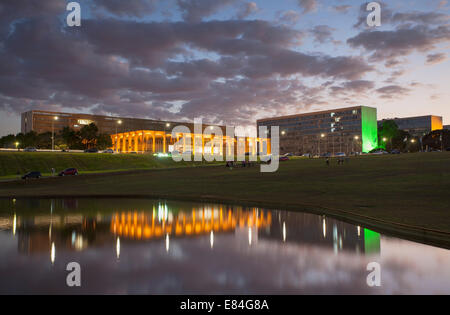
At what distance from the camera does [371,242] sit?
13.8 m

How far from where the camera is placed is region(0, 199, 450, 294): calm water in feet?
30.3

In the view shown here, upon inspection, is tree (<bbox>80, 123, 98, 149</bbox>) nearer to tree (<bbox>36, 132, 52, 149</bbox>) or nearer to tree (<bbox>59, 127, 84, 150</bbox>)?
tree (<bbox>59, 127, 84, 150</bbox>)

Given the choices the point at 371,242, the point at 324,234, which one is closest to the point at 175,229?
the point at 324,234

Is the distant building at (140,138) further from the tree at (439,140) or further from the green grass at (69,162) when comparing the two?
the tree at (439,140)

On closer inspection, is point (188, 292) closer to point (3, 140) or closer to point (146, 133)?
point (146, 133)

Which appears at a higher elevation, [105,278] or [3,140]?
[3,140]

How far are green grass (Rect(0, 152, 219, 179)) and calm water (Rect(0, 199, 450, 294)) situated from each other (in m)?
54.7

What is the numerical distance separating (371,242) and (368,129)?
19364 centimetres

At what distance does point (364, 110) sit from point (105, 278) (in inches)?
7866

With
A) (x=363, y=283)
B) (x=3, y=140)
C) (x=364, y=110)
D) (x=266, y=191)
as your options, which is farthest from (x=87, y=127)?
(x=364, y=110)

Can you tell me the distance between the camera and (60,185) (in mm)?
47062

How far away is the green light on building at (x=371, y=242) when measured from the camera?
12.7 meters

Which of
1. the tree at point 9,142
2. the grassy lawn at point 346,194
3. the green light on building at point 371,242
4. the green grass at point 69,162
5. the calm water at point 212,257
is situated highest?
the tree at point 9,142

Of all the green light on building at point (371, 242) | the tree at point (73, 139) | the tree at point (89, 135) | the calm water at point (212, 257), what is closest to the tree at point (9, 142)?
the tree at point (73, 139)
